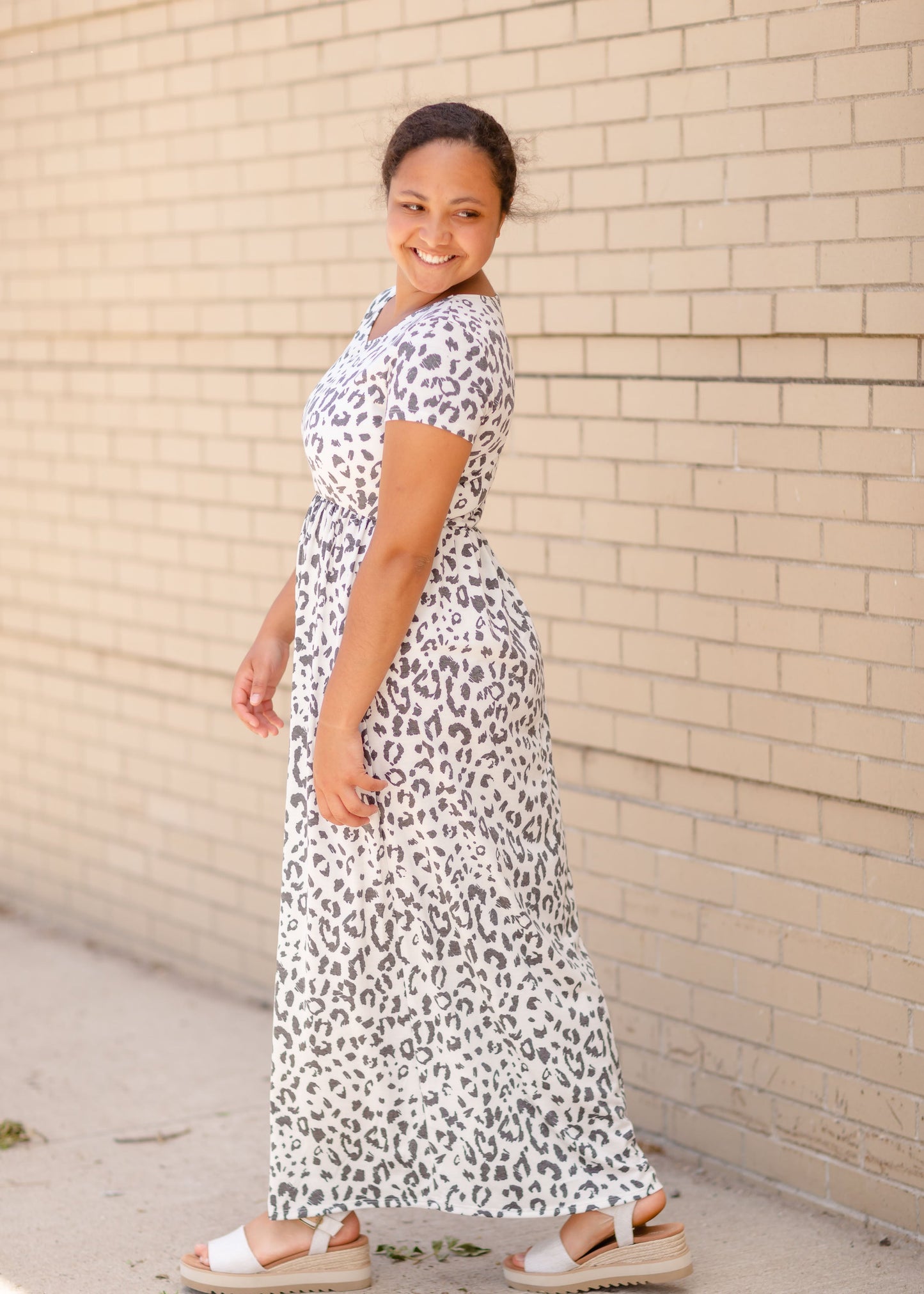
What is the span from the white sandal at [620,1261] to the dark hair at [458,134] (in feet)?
6.36

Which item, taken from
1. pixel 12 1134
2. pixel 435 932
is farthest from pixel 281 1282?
pixel 12 1134

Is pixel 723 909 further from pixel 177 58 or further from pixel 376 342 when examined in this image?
pixel 177 58

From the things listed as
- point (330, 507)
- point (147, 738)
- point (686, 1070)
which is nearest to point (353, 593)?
point (330, 507)

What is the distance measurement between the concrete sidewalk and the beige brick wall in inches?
6.8

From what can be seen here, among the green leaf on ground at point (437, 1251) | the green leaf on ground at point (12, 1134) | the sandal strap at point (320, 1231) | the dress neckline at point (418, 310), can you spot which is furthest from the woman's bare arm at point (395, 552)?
the green leaf on ground at point (12, 1134)

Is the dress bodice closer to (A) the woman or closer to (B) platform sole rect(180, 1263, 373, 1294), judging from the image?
(A) the woman

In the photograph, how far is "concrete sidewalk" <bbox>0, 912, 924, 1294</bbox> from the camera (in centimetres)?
343

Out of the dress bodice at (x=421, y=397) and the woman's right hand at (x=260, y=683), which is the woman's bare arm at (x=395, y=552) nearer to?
the dress bodice at (x=421, y=397)

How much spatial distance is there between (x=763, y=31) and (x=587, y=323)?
81cm

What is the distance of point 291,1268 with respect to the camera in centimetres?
324

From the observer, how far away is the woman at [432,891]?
3.01 metres

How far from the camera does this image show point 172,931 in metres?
5.81

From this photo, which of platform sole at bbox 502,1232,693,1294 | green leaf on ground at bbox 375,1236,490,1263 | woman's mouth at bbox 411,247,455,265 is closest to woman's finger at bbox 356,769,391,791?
woman's mouth at bbox 411,247,455,265

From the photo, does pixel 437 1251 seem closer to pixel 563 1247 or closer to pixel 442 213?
pixel 563 1247
